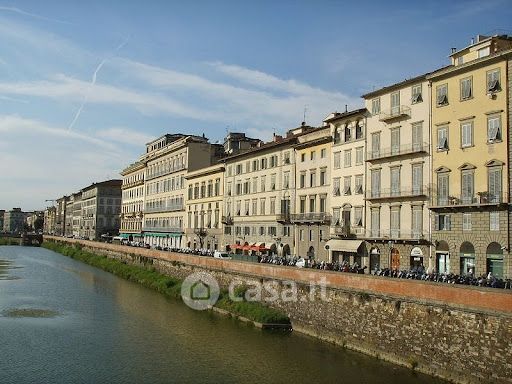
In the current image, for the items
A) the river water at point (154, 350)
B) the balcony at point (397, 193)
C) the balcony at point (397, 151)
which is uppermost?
the balcony at point (397, 151)

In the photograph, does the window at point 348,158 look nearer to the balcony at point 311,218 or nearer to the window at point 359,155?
the window at point 359,155

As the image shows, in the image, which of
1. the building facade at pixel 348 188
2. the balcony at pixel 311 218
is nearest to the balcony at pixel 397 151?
the building facade at pixel 348 188

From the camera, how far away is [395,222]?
3731cm

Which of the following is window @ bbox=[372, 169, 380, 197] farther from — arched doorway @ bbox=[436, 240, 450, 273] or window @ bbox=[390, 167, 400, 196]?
arched doorway @ bbox=[436, 240, 450, 273]

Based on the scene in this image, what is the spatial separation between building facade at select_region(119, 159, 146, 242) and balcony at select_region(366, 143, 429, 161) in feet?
190

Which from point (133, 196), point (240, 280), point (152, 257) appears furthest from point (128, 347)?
point (133, 196)

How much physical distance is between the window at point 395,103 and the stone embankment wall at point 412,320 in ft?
43.7

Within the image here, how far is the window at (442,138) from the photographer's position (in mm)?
33562

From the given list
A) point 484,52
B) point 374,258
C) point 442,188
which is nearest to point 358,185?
point 374,258

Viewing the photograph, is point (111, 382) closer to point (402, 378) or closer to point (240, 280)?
point (402, 378)

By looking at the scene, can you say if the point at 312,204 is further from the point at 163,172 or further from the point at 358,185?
the point at 163,172

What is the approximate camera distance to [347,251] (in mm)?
40750

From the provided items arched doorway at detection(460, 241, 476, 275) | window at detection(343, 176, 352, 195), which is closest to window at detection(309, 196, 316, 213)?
window at detection(343, 176, 352, 195)

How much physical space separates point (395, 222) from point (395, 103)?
7.70 meters
